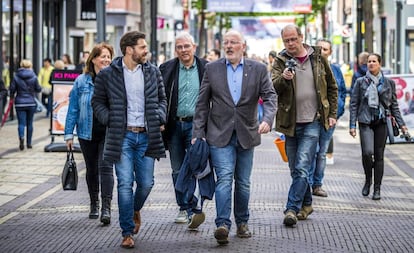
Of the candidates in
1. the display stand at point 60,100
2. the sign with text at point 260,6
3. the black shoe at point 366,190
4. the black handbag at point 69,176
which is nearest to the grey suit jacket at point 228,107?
the black handbag at point 69,176

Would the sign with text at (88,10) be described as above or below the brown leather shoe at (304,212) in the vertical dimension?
above

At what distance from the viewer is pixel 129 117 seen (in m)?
9.80

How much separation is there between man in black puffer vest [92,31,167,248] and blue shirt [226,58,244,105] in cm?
66

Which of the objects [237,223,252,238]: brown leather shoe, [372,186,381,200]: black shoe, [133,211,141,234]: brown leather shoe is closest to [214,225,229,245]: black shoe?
[237,223,252,238]: brown leather shoe

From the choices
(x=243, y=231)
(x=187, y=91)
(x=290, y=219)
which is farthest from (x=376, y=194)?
(x=243, y=231)

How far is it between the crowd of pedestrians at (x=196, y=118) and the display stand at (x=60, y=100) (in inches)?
325

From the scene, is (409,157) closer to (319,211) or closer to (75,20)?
(319,211)

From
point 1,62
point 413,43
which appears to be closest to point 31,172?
point 1,62

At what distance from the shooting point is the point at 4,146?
21250 mm

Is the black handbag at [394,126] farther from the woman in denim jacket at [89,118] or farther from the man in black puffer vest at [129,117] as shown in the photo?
the man in black puffer vest at [129,117]

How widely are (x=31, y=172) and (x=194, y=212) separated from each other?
6.37 m

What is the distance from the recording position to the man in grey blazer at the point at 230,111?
10016mm

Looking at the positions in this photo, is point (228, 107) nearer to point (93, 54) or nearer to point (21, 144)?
point (93, 54)

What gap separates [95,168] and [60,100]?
8.38 m
